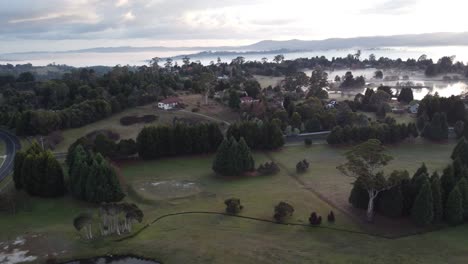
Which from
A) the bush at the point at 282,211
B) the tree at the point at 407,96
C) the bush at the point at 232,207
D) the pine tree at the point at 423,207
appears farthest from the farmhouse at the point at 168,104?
the pine tree at the point at 423,207

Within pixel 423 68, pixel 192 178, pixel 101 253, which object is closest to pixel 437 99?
pixel 192 178

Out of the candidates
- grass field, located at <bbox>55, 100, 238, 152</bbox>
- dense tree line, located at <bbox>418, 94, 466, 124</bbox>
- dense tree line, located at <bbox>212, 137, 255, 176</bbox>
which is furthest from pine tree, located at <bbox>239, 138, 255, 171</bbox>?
dense tree line, located at <bbox>418, 94, 466, 124</bbox>

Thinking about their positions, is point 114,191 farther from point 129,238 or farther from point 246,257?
point 246,257

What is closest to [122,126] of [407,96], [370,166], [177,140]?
[177,140]

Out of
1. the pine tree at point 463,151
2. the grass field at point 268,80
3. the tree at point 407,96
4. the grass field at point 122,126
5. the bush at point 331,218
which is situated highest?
the grass field at point 268,80

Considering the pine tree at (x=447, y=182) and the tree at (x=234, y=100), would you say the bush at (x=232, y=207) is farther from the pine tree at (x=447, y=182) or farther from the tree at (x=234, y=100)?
the tree at (x=234, y=100)

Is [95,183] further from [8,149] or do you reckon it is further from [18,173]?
[8,149]

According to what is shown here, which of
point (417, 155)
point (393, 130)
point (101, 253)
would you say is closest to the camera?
point (101, 253)
